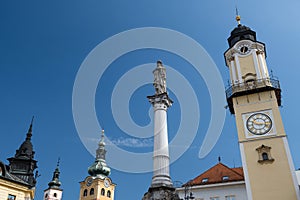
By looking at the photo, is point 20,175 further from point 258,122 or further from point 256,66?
point 256,66

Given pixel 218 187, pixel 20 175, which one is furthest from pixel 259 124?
pixel 20 175

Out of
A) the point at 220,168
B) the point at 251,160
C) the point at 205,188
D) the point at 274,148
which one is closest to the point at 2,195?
the point at 205,188

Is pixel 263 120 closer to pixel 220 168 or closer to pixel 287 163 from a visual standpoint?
pixel 287 163

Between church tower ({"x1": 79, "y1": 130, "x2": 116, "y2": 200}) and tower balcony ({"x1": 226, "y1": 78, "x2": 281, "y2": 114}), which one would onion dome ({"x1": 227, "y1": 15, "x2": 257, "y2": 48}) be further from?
church tower ({"x1": 79, "y1": 130, "x2": 116, "y2": 200})

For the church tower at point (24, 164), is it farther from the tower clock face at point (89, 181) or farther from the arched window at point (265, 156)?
the arched window at point (265, 156)

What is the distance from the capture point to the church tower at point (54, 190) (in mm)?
63709

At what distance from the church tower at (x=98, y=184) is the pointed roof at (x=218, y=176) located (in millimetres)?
36418

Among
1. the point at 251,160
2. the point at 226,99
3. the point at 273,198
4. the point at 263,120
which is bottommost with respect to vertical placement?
the point at 273,198

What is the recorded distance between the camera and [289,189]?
74.2 ft

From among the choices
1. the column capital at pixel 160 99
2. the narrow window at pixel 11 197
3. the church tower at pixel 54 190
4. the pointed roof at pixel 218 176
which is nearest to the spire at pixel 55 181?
the church tower at pixel 54 190

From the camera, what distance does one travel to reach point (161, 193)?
50.6 ft

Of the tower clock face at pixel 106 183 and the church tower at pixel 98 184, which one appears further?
the tower clock face at pixel 106 183

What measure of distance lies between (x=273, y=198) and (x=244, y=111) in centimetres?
782

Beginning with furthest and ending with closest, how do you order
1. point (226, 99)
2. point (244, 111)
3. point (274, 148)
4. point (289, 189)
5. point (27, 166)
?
point (27, 166)
point (226, 99)
point (244, 111)
point (274, 148)
point (289, 189)
